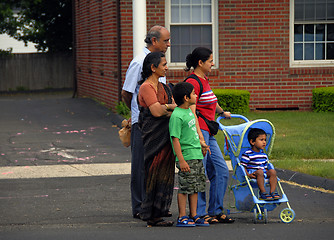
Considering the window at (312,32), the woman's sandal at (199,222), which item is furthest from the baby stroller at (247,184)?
the window at (312,32)

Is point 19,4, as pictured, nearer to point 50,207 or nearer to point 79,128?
point 79,128

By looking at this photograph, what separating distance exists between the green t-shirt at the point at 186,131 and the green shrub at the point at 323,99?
1008 cm

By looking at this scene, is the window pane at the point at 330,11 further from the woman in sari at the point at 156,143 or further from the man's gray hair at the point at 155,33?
the woman in sari at the point at 156,143

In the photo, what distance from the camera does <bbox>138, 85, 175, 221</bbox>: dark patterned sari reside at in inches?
261

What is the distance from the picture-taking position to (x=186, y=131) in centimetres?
644

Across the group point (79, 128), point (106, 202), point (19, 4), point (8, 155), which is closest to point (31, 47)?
point (19, 4)

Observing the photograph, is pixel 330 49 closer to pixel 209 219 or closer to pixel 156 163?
pixel 209 219

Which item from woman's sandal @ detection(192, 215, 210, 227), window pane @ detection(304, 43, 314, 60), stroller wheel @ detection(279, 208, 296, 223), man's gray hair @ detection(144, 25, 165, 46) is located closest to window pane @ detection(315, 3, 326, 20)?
window pane @ detection(304, 43, 314, 60)

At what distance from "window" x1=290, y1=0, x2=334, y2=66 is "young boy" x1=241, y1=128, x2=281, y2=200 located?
9.85m

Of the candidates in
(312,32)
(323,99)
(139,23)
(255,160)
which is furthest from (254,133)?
(312,32)

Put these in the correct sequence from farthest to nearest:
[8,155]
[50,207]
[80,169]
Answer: [8,155]
[80,169]
[50,207]

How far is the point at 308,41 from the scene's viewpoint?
16.5 m

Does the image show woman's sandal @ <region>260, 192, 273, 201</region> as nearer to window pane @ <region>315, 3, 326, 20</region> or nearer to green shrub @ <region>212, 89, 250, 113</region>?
green shrub @ <region>212, 89, 250, 113</region>

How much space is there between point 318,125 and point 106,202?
7016 mm
